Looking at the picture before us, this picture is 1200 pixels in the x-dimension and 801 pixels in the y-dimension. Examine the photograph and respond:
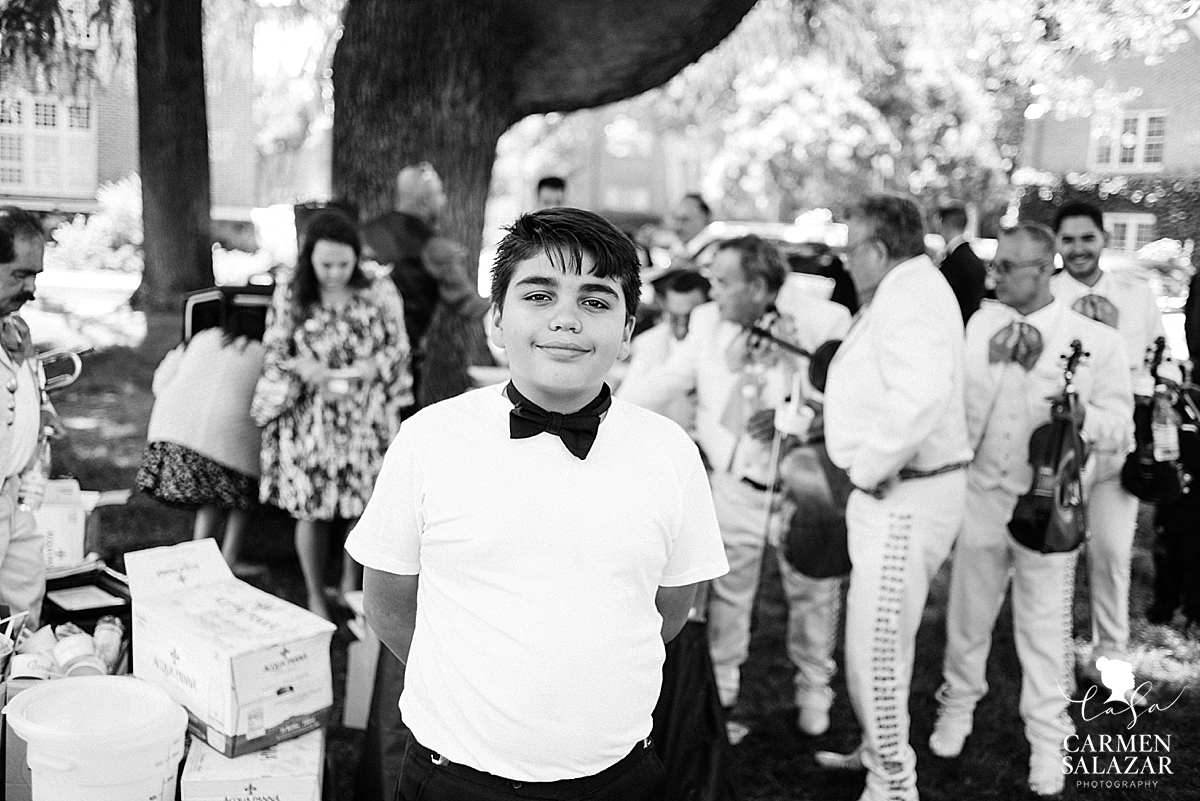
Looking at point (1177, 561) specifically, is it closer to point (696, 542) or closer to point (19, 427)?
point (696, 542)

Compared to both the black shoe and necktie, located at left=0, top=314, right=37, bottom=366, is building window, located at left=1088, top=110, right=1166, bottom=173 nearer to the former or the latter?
the black shoe

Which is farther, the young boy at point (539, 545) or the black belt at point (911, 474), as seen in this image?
the black belt at point (911, 474)

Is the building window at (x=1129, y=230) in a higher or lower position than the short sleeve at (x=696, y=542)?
higher

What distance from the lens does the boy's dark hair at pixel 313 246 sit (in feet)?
14.1

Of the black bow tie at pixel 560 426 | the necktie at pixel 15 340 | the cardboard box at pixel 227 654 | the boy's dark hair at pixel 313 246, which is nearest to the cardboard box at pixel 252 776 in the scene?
the cardboard box at pixel 227 654

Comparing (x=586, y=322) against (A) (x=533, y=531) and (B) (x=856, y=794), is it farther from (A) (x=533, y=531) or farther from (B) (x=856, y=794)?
(B) (x=856, y=794)

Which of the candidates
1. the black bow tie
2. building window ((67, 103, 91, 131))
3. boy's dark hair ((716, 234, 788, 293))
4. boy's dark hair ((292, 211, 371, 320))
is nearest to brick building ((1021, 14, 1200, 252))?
boy's dark hair ((716, 234, 788, 293))

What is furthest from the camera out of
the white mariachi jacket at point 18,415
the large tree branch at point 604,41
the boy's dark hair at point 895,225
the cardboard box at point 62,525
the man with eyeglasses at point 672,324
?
the large tree branch at point 604,41

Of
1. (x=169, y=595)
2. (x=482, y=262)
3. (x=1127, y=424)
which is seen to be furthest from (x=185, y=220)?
(x=1127, y=424)

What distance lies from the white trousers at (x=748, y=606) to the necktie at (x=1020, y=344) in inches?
39.9

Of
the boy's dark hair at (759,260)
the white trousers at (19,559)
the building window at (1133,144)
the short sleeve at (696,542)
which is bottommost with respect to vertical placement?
the white trousers at (19,559)

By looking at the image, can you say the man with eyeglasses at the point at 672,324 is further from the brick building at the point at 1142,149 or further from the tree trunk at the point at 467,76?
the brick building at the point at 1142,149

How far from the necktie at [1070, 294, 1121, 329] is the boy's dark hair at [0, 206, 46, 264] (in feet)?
12.3

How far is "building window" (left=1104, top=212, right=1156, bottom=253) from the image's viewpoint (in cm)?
455
